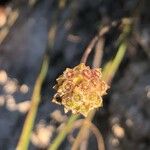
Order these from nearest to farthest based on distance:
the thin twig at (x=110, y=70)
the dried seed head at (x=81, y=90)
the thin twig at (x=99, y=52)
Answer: the dried seed head at (x=81, y=90)
the thin twig at (x=110, y=70)
the thin twig at (x=99, y=52)

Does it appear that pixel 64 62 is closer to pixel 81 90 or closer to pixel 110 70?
pixel 110 70

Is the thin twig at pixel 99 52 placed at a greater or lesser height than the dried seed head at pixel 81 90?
greater

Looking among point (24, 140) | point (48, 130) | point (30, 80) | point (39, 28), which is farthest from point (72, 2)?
point (24, 140)

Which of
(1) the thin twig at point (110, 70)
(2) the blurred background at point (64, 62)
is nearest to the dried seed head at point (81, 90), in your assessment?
(1) the thin twig at point (110, 70)

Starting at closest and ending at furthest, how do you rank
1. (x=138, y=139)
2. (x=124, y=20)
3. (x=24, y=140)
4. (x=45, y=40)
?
(x=24, y=140) < (x=138, y=139) < (x=124, y=20) < (x=45, y=40)

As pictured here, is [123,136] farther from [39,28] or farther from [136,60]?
[39,28]

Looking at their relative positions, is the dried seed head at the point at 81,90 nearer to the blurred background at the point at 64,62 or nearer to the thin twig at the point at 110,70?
the thin twig at the point at 110,70

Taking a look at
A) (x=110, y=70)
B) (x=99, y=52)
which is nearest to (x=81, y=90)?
(x=110, y=70)
